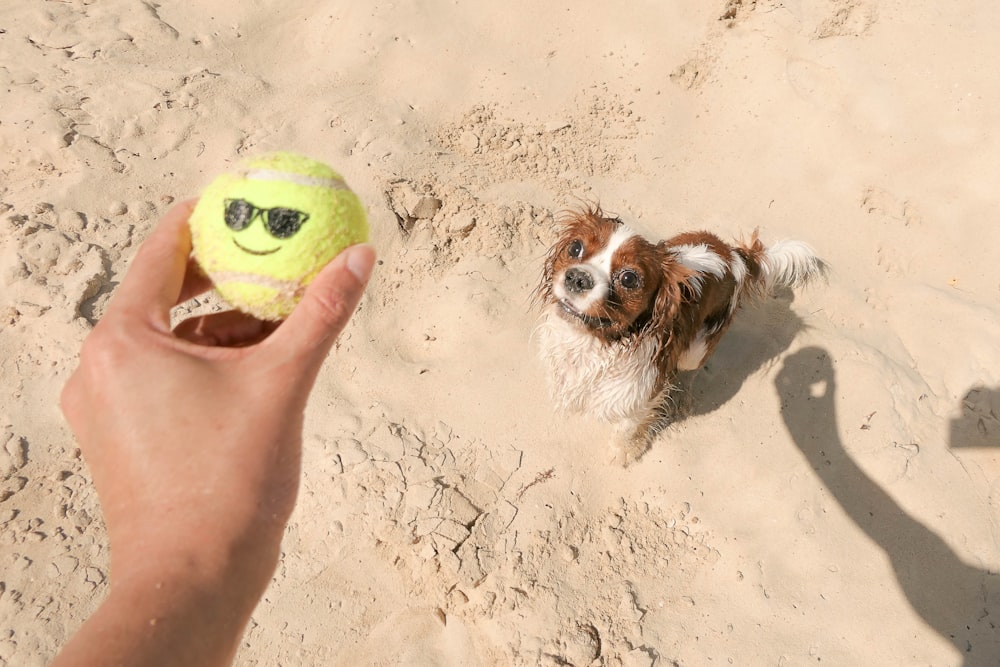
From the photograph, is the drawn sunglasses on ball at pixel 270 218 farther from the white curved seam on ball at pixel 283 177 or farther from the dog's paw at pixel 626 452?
the dog's paw at pixel 626 452

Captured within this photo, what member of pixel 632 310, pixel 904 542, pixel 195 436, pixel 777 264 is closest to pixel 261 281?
pixel 195 436

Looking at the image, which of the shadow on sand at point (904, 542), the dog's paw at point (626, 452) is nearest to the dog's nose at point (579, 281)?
the dog's paw at point (626, 452)

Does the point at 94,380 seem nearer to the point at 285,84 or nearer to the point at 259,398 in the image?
the point at 259,398

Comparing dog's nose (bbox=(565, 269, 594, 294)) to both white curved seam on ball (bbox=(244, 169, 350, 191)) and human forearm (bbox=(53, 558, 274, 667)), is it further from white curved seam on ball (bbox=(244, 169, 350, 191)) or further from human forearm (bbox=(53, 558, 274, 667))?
human forearm (bbox=(53, 558, 274, 667))

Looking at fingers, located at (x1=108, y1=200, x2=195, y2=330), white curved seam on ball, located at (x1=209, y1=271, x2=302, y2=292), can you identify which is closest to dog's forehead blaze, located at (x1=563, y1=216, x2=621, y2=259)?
white curved seam on ball, located at (x1=209, y1=271, x2=302, y2=292)

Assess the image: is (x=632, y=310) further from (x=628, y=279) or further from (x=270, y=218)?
(x=270, y=218)

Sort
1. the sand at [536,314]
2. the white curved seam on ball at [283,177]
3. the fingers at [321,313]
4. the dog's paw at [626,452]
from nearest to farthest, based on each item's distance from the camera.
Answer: the fingers at [321,313]
the white curved seam on ball at [283,177]
the sand at [536,314]
the dog's paw at [626,452]

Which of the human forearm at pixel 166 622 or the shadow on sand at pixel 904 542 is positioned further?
the shadow on sand at pixel 904 542
